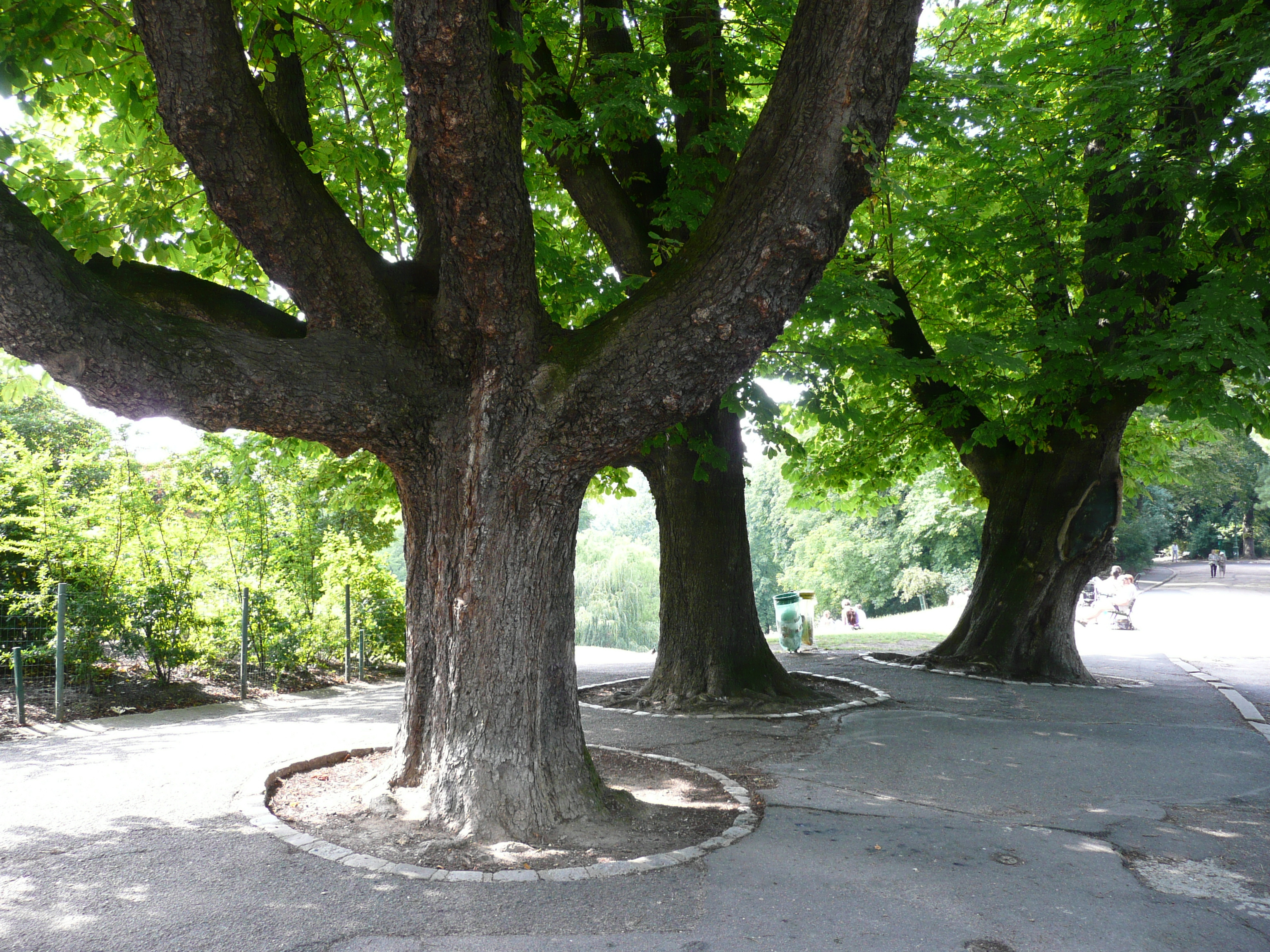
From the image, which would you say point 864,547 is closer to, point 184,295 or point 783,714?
point 783,714

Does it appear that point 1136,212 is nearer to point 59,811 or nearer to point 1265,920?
point 1265,920

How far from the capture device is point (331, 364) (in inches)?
205

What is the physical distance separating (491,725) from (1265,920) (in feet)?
13.6

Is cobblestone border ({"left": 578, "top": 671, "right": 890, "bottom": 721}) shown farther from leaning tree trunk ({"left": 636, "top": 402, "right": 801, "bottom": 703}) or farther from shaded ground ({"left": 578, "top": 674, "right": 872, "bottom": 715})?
leaning tree trunk ({"left": 636, "top": 402, "right": 801, "bottom": 703})

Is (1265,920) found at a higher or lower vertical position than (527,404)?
lower

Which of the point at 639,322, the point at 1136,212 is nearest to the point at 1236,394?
the point at 1136,212

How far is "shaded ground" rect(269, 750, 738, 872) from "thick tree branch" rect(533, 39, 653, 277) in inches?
222

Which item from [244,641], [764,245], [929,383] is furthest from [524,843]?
[929,383]

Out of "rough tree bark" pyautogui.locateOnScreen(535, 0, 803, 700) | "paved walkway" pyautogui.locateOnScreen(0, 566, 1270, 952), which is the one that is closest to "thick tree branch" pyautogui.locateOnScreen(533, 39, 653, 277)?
"rough tree bark" pyautogui.locateOnScreen(535, 0, 803, 700)

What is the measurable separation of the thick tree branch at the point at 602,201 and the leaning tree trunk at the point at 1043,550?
6600 mm

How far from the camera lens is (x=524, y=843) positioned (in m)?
5.04

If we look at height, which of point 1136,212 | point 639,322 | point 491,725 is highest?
point 1136,212

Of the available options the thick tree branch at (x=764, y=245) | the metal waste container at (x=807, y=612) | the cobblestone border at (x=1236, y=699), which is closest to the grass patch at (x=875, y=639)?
the metal waste container at (x=807, y=612)

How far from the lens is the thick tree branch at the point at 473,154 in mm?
4711
